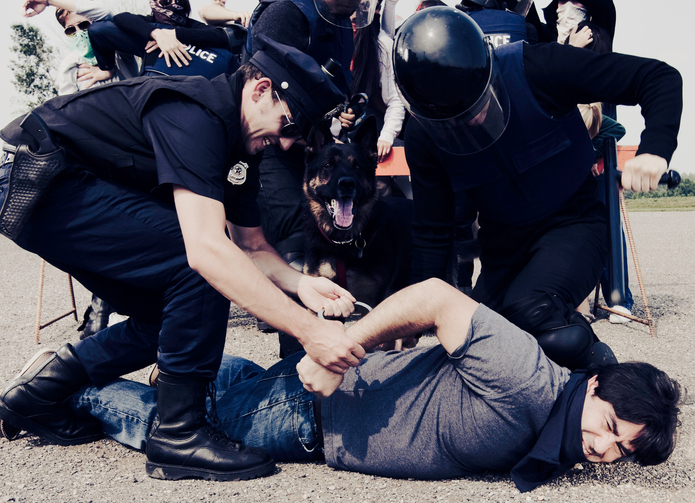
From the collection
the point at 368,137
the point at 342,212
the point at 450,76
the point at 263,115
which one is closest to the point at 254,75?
the point at 263,115

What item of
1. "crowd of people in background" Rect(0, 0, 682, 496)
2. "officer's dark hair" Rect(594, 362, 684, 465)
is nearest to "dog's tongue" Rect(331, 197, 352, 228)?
"crowd of people in background" Rect(0, 0, 682, 496)

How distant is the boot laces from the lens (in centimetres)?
202

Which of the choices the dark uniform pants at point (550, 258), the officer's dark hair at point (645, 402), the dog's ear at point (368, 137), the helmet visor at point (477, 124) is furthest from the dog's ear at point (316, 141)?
the officer's dark hair at point (645, 402)

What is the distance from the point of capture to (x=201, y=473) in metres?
1.99

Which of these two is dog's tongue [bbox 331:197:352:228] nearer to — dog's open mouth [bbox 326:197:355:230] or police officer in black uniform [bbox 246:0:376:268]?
dog's open mouth [bbox 326:197:355:230]

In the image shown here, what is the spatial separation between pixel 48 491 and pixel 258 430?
71cm

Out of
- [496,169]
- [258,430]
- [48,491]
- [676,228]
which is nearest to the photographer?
[48,491]

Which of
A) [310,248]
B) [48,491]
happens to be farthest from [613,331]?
[48,491]

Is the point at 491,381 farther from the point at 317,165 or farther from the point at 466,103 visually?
the point at 317,165

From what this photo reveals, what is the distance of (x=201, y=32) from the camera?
3895 mm

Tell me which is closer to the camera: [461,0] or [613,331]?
[461,0]

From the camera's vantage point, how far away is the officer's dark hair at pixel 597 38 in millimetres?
4234

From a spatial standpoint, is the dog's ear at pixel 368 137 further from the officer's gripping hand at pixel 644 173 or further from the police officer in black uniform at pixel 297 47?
the officer's gripping hand at pixel 644 173

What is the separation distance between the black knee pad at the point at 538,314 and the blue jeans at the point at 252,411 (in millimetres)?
894
